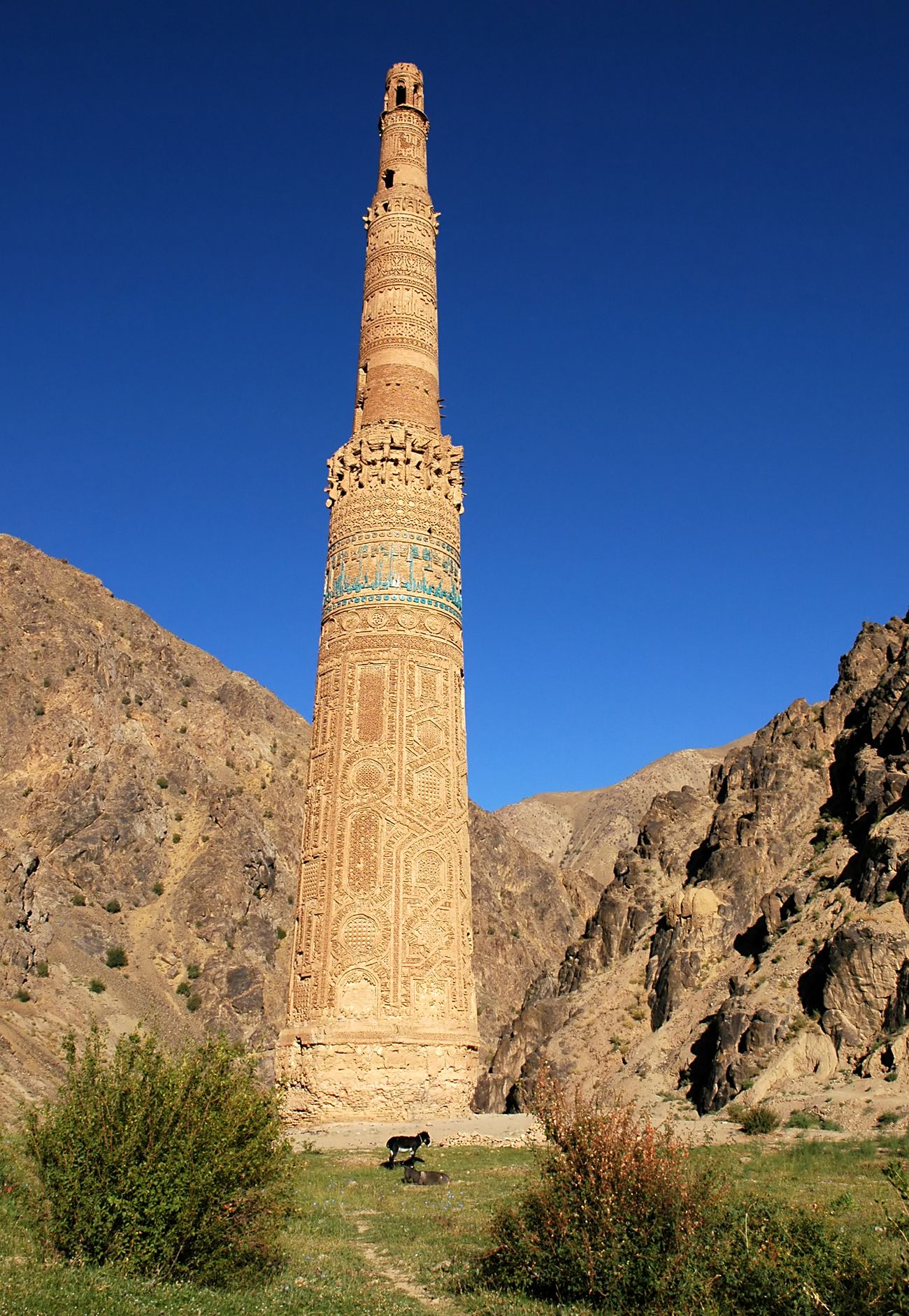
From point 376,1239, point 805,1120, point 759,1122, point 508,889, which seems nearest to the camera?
point 376,1239

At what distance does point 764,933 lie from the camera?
26.0 metres

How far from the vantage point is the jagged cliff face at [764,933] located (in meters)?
20.4

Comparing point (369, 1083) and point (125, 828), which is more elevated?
point (125, 828)

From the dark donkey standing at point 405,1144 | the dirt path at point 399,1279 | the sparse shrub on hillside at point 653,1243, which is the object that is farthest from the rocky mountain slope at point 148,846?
the sparse shrub on hillside at point 653,1243

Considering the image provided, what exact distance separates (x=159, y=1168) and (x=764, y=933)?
22260 mm

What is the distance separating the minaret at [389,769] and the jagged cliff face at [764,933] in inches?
177

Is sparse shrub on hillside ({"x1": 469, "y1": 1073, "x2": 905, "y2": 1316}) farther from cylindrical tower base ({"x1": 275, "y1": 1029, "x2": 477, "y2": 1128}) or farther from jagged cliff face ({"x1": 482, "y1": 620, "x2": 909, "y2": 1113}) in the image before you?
jagged cliff face ({"x1": 482, "y1": 620, "x2": 909, "y2": 1113})

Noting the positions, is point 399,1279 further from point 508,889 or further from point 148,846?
point 508,889

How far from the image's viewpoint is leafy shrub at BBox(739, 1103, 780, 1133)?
1644cm

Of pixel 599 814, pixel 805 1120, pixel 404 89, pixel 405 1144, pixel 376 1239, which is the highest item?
pixel 404 89

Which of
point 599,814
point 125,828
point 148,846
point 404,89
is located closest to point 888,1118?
point 404,89

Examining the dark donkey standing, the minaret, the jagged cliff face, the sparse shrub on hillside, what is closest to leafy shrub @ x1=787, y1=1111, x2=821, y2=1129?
the jagged cliff face

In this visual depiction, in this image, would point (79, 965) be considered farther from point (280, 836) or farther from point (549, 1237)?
point (549, 1237)

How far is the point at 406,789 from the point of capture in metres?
16.0
